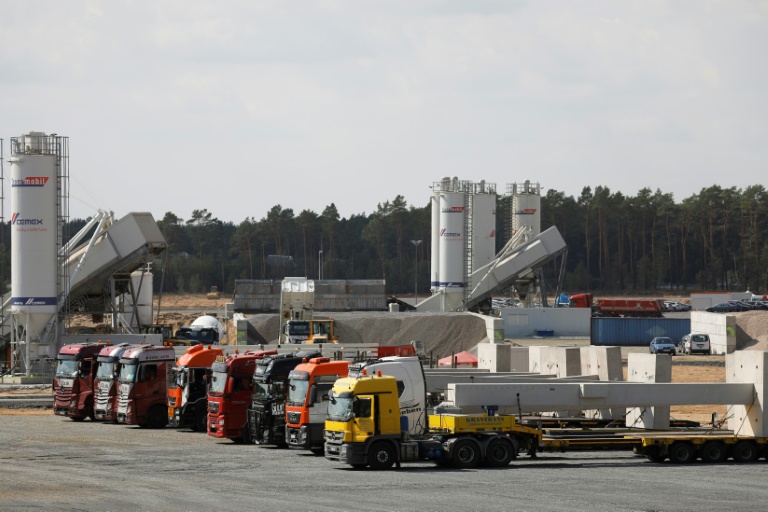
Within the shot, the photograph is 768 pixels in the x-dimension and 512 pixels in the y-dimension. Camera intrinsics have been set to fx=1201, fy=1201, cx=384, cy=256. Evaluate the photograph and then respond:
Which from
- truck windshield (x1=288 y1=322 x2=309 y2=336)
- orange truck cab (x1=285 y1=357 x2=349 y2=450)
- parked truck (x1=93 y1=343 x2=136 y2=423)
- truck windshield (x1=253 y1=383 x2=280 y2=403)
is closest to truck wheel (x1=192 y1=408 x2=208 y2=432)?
parked truck (x1=93 y1=343 x2=136 y2=423)

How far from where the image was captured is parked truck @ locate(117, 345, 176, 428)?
35.5 metres

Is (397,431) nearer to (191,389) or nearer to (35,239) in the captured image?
→ (191,389)

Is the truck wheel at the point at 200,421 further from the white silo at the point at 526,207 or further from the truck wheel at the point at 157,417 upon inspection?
the white silo at the point at 526,207

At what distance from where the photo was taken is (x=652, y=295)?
426 feet

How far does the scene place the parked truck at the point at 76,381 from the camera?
38156 mm

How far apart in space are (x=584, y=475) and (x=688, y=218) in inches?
4471

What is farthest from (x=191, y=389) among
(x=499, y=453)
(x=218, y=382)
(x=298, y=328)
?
(x=298, y=328)

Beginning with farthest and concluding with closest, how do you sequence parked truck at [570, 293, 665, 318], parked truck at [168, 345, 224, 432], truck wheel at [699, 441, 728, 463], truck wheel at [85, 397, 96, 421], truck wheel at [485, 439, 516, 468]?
parked truck at [570, 293, 665, 318], truck wheel at [85, 397, 96, 421], parked truck at [168, 345, 224, 432], truck wheel at [699, 441, 728, 463], truck wheel at [485, 439, 516, 468]

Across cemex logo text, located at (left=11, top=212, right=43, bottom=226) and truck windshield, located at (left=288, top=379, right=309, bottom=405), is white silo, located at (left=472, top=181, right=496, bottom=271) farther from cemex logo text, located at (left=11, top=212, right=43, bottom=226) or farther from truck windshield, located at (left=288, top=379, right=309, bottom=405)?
truck windshield, located at (left=288, top=379, right=309, bottom=405)

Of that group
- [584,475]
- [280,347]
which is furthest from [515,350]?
[584,475]

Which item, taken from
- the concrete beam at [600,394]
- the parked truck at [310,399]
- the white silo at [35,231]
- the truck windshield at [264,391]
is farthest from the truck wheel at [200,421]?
the white silo at [35,231]

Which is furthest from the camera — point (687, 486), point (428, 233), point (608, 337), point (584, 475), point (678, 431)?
point (428, 233)

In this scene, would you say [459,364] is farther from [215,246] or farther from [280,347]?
[215,246]

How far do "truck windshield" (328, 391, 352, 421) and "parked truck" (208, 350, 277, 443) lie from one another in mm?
5801
